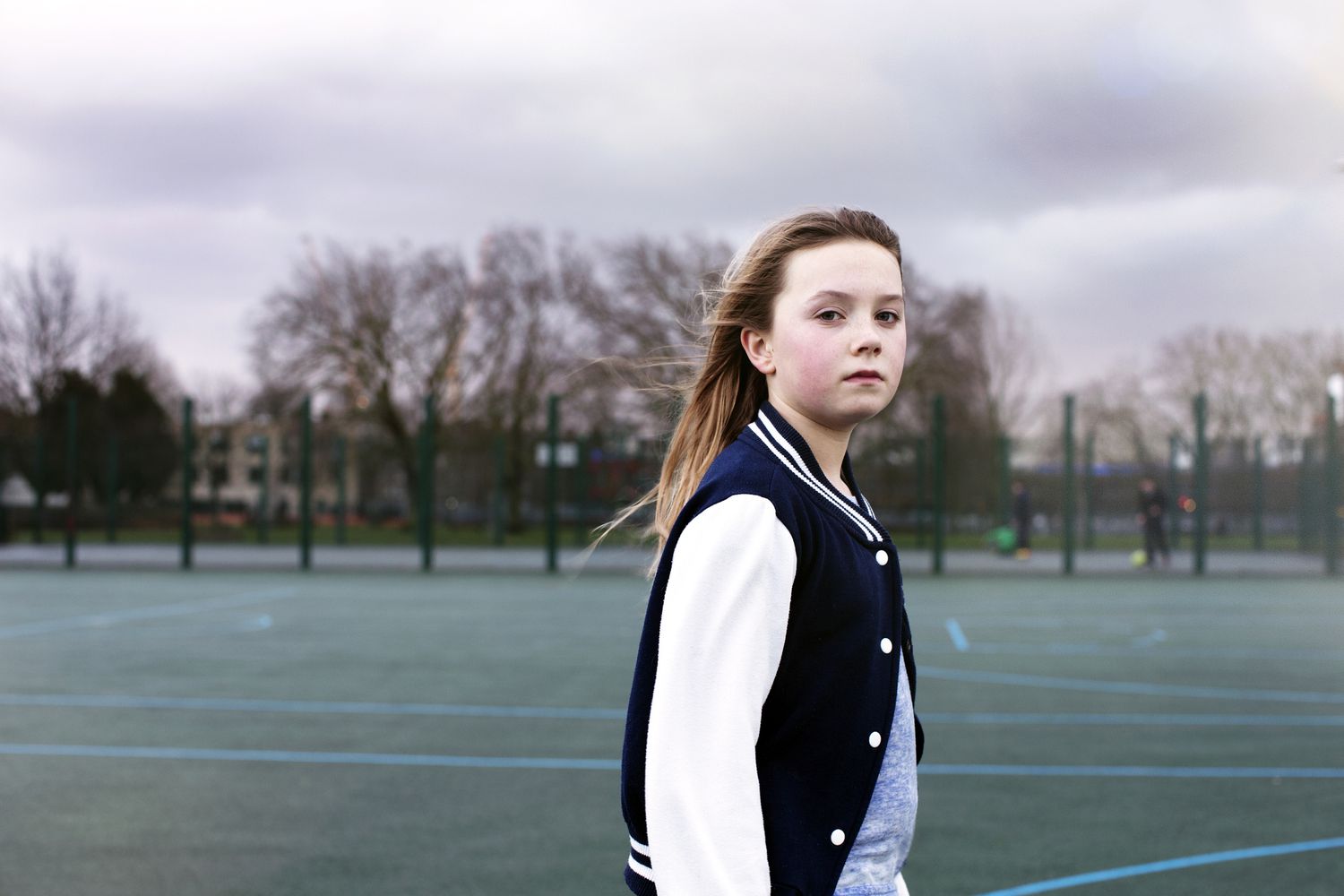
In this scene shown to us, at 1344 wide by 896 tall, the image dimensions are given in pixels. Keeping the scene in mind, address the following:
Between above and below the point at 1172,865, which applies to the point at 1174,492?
above

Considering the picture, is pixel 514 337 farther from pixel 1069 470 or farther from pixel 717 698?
pixel 717 698

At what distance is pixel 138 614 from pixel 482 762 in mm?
8956

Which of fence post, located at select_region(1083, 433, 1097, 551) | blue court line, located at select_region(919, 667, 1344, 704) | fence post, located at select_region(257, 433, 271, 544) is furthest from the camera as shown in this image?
fence post, located at select_region(257, 433, 271, 544)

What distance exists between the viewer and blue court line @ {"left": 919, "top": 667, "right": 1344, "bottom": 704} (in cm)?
843

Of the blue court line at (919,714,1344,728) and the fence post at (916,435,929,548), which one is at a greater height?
the fence post at (916,435,929,548)

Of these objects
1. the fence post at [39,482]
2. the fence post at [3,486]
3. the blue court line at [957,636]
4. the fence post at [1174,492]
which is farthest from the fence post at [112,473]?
the fence post at [1174,492]

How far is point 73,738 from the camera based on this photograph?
22.5 ft

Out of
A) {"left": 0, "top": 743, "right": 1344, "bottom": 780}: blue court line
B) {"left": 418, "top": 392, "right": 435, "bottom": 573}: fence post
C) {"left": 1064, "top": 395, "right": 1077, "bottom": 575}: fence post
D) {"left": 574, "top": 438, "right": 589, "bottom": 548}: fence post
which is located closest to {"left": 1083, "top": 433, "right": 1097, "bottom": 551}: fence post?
{"left": 1064, "top": 395, "right": 1077, "bottom": 575}: fence post

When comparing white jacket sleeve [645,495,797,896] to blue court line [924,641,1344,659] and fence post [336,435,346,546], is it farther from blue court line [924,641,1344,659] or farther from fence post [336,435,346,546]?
fence post [336,435,346,546]

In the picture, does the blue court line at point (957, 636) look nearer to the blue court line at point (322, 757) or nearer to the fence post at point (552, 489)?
the blue court line at point (322, 757)

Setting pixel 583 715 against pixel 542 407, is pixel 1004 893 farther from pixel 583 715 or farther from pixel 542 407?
pixel 542 407

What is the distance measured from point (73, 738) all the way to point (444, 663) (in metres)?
3.42

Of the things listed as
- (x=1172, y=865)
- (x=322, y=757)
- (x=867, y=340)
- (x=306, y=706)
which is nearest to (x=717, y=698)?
(x=867, y=340)

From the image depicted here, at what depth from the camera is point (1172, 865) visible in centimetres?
457
